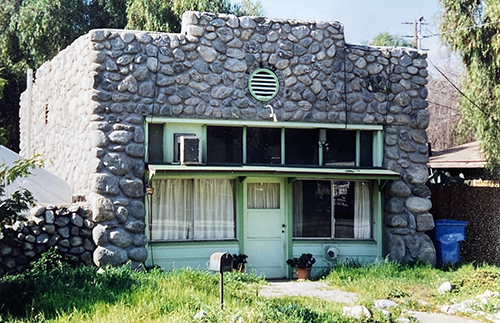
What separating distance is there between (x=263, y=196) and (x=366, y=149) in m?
2.45

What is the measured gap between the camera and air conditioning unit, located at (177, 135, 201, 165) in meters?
13.1

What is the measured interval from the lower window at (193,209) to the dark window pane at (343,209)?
86.2 inches

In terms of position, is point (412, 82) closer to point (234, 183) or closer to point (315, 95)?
point (315, 95)

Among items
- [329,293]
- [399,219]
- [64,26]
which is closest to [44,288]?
[329,293]

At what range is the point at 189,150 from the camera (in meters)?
13.1

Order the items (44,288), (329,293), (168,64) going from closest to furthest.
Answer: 1. (44,288)
2. (329,293)
3. (168,64)

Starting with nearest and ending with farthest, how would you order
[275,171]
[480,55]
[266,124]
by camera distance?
[275,171] → [266,124] → [480,55]

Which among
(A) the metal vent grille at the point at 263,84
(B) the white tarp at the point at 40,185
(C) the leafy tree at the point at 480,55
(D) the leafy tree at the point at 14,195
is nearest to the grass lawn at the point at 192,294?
(D) the leafy tree at the point at 14,195

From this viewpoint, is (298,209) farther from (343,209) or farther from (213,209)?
(213,209)

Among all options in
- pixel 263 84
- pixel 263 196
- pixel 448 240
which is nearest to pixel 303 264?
pixel 263 196

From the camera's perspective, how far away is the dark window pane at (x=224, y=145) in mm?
13703

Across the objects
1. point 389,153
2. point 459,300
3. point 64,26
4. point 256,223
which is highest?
point 64,26

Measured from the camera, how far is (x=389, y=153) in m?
14.6

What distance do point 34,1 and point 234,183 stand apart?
49.3ft
